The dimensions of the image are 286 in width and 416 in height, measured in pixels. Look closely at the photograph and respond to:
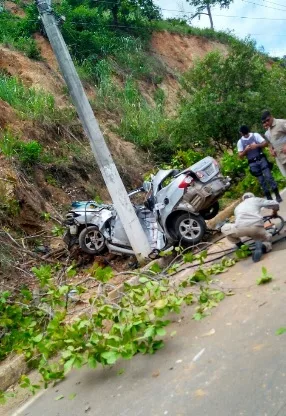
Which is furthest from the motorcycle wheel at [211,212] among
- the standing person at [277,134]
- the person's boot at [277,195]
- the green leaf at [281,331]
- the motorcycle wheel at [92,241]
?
the green leaf at [281,331]

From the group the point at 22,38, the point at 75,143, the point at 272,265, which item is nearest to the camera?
the point at 272,265

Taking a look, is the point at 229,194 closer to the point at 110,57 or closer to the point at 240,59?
the point at 240,59

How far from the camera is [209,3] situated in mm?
48250

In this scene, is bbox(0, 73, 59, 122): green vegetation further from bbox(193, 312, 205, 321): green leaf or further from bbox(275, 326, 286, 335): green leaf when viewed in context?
bbox(275, 326, 286, 335): green leaf

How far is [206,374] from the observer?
4.62m

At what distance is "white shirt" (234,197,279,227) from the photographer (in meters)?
7.16

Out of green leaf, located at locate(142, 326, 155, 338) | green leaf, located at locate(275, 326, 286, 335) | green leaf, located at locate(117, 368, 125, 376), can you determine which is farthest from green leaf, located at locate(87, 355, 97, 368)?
green leaf, located at locate(275, 326, 286, 335)

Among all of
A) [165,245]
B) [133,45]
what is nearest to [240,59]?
[165,245]

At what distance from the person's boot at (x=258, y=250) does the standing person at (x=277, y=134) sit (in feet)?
9.12

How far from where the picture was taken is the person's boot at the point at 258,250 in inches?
288

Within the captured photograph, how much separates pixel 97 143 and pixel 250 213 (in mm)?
3487

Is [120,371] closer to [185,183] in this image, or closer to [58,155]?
[185,183]

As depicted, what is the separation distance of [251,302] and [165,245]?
4049 mm

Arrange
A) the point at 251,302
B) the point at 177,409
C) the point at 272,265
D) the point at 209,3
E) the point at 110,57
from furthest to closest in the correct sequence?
the point at 209,3, the point at 110,57, the point at 272,265, the point at 251,302, the point at 177,409
